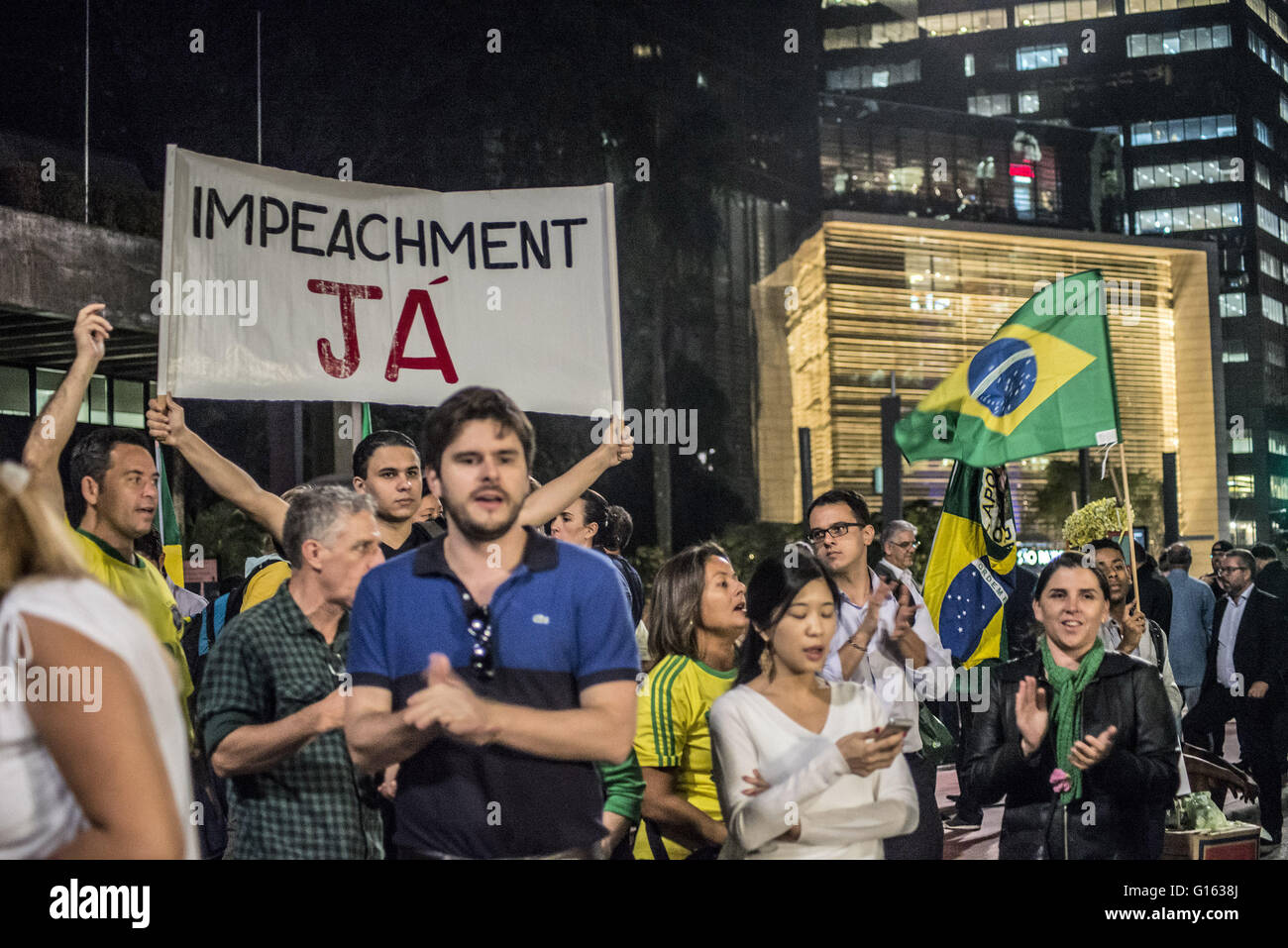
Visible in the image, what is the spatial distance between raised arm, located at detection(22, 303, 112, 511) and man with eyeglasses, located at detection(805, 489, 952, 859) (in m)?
2.69

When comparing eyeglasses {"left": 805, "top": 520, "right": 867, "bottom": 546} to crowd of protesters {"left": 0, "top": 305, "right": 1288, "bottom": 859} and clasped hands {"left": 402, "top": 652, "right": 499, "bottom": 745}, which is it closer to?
crowd of protesters {"left": 0, "top": 305, "right": 1288, "bottom": 859}

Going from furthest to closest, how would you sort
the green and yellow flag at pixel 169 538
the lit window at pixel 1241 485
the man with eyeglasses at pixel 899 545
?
the lit window at pixel 1241 485
the man with eyeglasses at pixel 899 545
the green and yellow flag at pixel 169 538

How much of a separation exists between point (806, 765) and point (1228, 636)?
562cm

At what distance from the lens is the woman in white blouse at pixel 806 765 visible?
11.4 ft

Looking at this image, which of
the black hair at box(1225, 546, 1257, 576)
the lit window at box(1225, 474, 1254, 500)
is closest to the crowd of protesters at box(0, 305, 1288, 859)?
the black hair at box(1225, 546, 1257, 576)

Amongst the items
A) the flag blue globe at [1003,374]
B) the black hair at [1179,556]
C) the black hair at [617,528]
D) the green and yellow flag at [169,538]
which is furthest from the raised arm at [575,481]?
the black hair at [1179,556]

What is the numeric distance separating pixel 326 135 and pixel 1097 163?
89.0ft

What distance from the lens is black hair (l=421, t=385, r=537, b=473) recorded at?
10.5 feet

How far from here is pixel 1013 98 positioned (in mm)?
67500

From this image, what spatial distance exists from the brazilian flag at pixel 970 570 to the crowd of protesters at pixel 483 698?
4.05ft

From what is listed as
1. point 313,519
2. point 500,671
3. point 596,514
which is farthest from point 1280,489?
point 500,671

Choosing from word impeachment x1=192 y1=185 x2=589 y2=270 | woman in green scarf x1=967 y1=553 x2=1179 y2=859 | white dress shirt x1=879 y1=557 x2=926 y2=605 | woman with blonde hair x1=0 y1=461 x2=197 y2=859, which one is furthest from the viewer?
A: white dress shirt x1=879 y1=557 x2=926 y2=605

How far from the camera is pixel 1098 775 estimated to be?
4.04 meters

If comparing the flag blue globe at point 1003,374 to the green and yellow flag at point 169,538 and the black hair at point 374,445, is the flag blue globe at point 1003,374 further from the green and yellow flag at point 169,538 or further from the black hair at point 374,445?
the green and yellow flag at point 169,538
